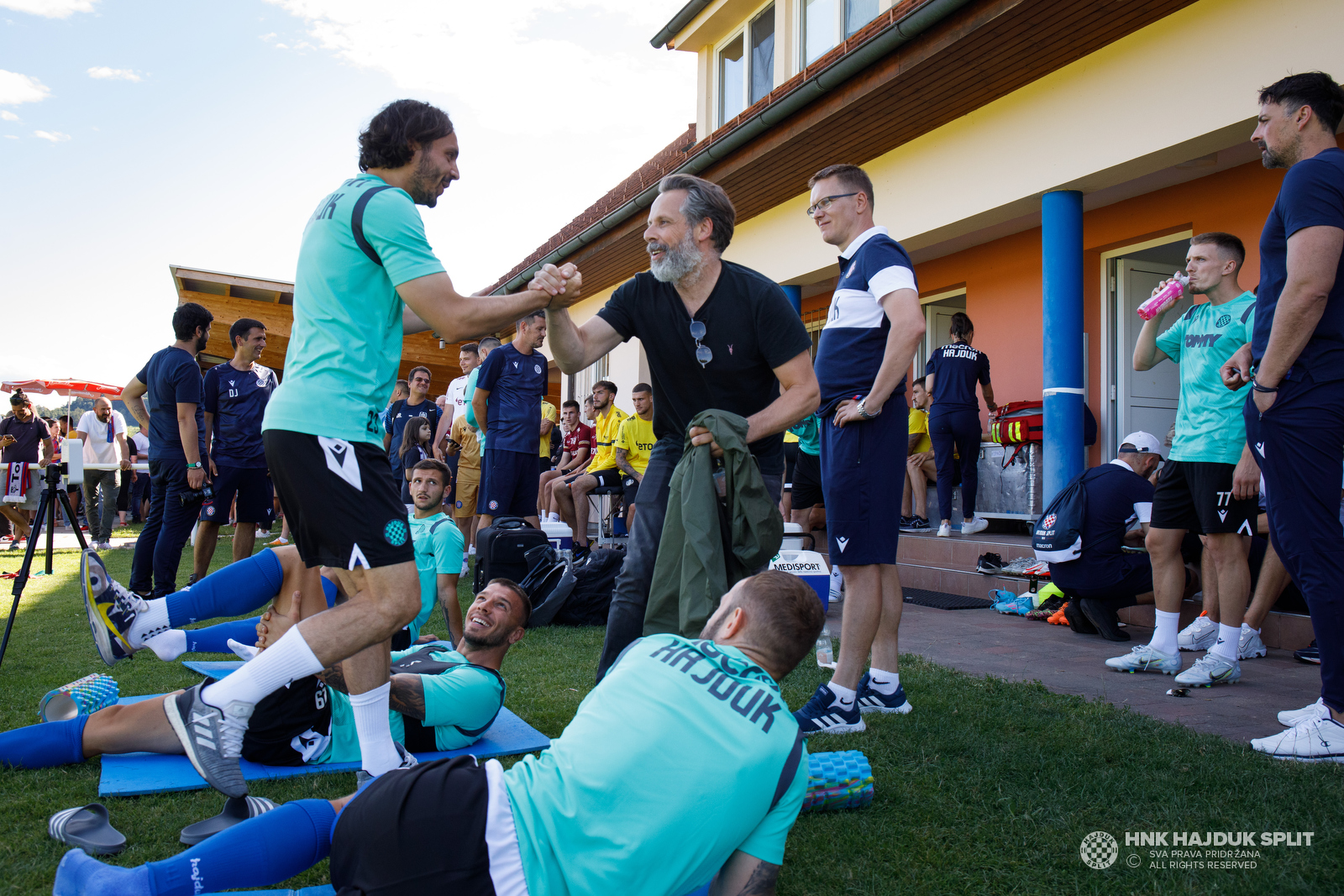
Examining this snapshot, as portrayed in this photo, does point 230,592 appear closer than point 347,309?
No

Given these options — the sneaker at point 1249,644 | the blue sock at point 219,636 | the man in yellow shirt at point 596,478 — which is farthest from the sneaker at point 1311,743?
the man in yellow shirt at point 596,478

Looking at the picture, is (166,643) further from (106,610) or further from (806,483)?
(806,483)

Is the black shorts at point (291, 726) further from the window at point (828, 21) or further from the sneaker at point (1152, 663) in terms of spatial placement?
the window at point (828, 21)

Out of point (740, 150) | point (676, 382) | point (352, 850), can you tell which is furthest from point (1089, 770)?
point (740, 150)

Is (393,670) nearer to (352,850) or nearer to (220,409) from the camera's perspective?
(352,850)

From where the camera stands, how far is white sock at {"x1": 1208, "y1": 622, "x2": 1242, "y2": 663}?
167 inches

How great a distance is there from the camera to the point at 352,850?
174 cm

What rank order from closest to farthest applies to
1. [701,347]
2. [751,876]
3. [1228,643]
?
[751,876] < [701,347] < [1228,643]

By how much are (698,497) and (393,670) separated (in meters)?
1.61

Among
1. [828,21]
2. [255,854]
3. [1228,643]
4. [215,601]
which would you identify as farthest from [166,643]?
[828,21]

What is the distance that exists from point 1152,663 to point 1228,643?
449 mm

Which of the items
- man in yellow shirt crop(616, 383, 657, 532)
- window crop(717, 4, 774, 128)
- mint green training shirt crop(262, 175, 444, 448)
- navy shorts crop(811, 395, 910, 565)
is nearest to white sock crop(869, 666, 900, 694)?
navy shorts crop(811, 395, 910, 565)

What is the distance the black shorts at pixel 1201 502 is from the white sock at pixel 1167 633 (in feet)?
1.57

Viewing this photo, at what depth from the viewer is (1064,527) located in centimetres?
573
